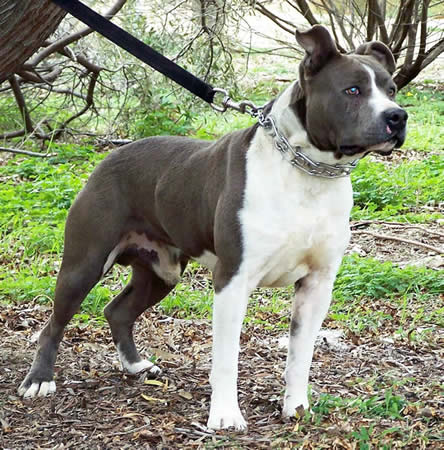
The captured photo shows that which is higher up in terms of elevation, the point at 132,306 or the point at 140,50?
the point at 140,50

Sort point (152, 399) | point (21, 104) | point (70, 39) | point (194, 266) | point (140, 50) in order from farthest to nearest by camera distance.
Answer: point (21, 104) < point (70, 39) < point (194, 266) < point (152, 399) < point (140, 50)

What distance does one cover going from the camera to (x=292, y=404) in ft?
12.6

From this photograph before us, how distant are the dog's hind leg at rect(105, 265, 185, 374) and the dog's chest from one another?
1106 millimetres

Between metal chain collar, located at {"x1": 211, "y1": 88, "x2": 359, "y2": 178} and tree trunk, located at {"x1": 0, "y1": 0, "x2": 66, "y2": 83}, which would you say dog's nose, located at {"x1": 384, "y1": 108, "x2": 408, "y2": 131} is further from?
tree trunk, located at {"x1": 0, "y1": 0, "x2": 66, "y2": 83}

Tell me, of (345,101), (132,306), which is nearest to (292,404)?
(132,306)

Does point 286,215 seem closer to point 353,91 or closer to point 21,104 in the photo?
point 353,91

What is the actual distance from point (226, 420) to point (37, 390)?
3.52 feet

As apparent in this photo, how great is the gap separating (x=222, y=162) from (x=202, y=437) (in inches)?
46.8

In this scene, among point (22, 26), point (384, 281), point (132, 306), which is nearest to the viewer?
point (22, 26)

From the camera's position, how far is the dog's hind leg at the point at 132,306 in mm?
4574

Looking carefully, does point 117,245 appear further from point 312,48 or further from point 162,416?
point 312,48

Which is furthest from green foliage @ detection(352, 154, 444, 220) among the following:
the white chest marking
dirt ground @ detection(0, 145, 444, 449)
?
the white chest marking

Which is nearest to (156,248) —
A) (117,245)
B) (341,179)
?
(117,245)

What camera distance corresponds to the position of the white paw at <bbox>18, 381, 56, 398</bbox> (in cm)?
421
